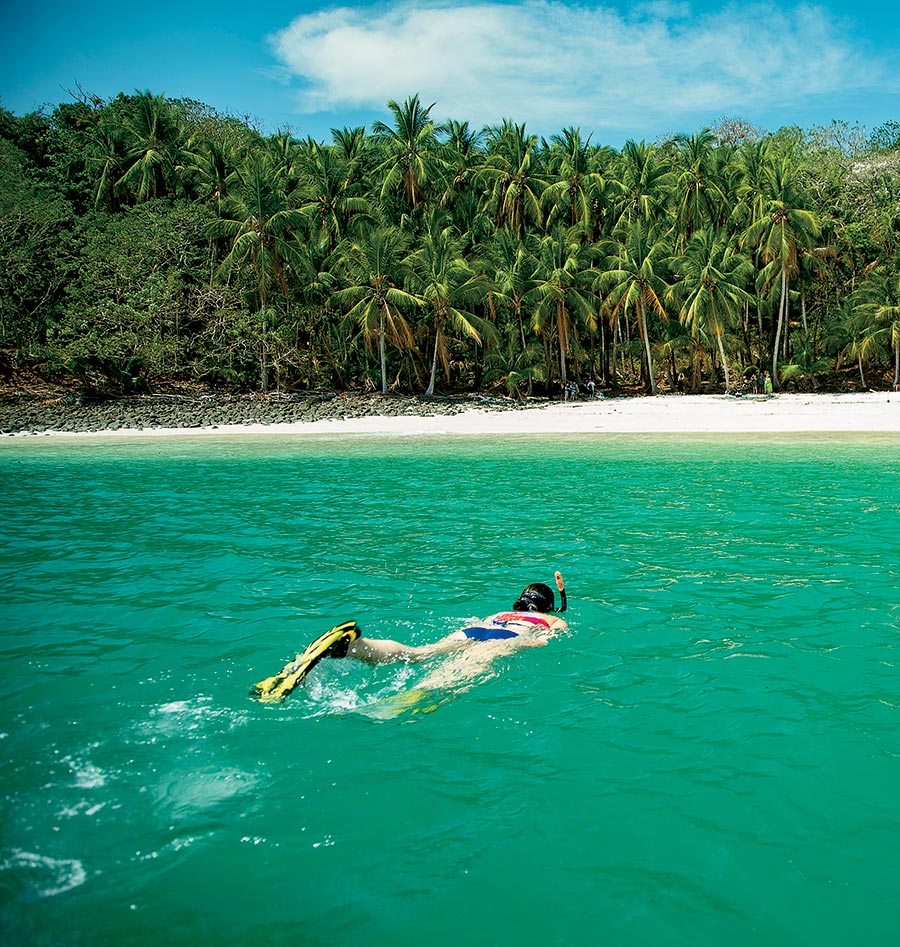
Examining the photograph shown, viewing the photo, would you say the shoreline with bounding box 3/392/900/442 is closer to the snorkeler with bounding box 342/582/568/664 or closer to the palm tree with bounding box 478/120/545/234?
the palm tree with bounding box 478/120/545/234

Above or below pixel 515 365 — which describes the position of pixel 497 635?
below

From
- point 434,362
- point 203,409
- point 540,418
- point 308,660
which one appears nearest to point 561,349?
point 434,362

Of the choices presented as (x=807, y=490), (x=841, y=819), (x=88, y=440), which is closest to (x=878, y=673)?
(x=841, y=819)

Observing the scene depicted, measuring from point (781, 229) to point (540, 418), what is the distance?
63.4 feet

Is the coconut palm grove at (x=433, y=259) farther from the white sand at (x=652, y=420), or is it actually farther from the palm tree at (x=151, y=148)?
the white sand at (x=652, y=420)

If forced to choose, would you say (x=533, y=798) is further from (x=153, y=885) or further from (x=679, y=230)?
(x=679, y=230)

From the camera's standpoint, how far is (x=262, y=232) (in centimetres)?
4078

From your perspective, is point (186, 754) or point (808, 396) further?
point (808, 396)

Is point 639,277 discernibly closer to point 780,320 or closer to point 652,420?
point 780,320

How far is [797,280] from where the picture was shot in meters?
46.2

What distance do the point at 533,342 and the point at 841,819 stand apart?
41.8 meters

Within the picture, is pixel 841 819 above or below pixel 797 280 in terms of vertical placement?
below

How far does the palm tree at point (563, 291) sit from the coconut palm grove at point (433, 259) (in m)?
0.14

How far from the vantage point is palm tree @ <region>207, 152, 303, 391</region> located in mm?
40625
